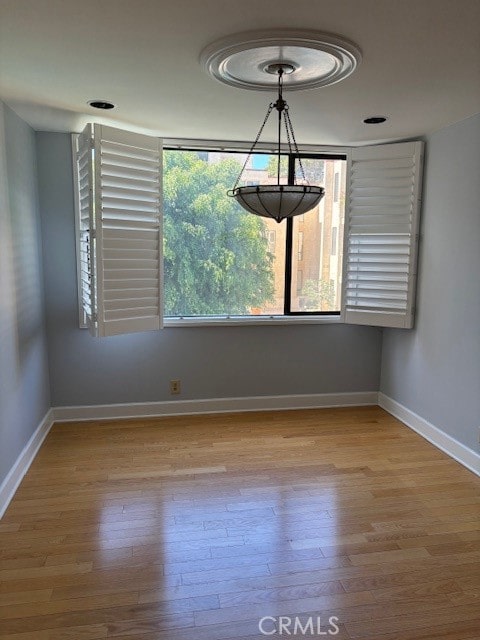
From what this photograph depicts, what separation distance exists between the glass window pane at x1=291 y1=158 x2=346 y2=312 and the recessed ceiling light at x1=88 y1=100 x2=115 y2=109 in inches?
71.5

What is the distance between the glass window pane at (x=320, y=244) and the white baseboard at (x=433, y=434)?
1007 mm

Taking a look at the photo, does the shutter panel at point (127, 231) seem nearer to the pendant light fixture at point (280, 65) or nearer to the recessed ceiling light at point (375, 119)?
the pendant light fixture at point (280, 65)

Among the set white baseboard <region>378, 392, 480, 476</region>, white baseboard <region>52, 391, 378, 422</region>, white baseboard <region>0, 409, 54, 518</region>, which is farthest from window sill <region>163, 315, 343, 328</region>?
white baseboard <region>0, 409, 54, 518</region>

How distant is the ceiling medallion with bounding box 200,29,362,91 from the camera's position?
1939 mm

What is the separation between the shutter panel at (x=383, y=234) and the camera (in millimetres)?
3711

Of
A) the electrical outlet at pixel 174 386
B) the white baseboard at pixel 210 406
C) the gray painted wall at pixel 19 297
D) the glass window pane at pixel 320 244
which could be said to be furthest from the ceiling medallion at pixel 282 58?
the white baseboard at pixel 210 406

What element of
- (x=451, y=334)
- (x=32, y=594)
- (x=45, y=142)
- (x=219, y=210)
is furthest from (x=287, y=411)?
(x=45, y=142)

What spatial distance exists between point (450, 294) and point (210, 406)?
6.99ft

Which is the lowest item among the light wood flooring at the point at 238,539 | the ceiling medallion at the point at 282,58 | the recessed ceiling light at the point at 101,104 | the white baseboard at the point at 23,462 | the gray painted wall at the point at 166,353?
the light wood flooring at the point at 238,539

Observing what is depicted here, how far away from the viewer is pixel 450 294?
3.38 meters

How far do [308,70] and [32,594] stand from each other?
266 cm

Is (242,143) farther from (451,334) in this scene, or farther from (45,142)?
(451,334)

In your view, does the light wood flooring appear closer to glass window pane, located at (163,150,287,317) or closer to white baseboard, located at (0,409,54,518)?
white baseboard, located at (0,409,54,518)

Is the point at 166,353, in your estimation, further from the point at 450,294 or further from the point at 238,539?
the point at 450,294
